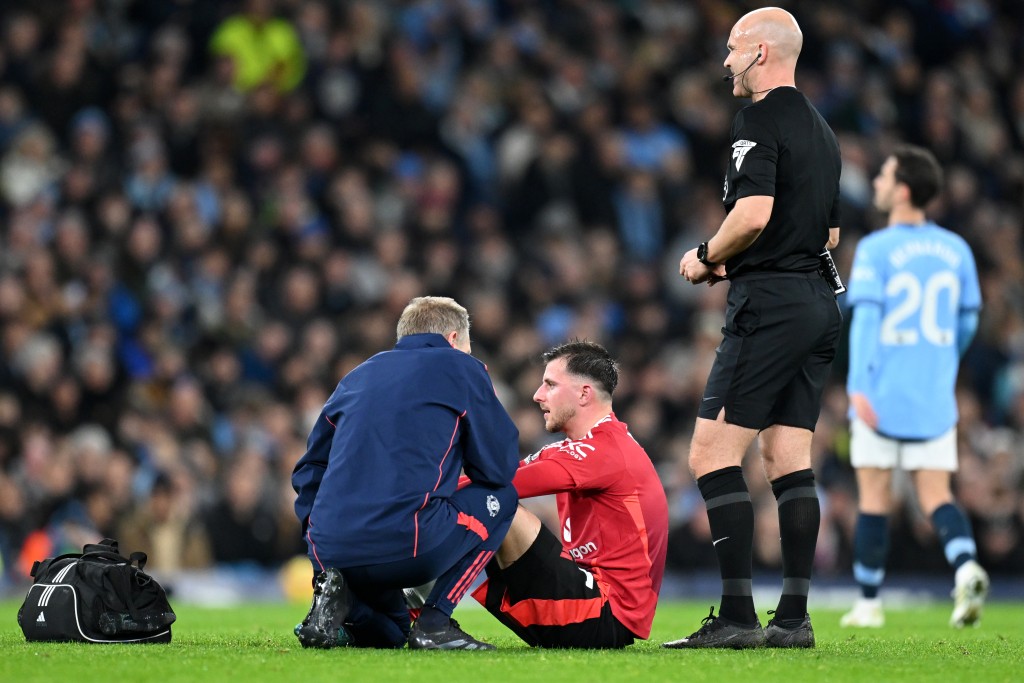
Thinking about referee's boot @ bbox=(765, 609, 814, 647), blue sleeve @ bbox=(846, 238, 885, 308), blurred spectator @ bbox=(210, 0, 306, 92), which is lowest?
referee's boot @ bbox=(765, 609, 814, 647)

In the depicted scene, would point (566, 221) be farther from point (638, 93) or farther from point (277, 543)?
point (277, 543)

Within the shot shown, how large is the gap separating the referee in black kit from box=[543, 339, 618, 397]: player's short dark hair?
15.3 inches

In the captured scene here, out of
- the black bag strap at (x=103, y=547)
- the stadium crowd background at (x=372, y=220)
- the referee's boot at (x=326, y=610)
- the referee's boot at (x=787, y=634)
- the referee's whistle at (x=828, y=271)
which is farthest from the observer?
the stadium crowd background at (x=372, y=220)

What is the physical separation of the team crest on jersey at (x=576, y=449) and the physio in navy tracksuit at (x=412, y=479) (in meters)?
0.22

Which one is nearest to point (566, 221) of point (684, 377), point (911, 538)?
point (684, 377)

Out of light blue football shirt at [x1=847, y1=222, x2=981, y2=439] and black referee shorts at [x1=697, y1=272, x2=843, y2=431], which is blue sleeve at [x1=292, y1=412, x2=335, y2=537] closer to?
black referee shorts at [x1=697, y1=272, x2=843, y2=431]

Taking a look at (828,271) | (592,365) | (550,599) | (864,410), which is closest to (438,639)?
(550,599)

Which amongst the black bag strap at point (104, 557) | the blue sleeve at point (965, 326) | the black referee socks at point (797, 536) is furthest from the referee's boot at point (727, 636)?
the blue sleeve at point (965, 326)

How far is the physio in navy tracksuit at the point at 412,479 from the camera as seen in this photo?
5.27 meters

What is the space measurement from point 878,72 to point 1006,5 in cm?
239

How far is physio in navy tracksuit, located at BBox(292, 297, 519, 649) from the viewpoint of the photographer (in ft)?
17.3

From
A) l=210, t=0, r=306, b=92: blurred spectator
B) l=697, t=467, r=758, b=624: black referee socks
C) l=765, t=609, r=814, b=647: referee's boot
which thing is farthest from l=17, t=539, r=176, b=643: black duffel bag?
l=210, t=0, r=306, b=92: blurred spectator

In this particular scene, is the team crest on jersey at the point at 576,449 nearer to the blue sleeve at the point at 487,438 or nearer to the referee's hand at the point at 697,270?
the blue sleeve at the point at 487,438

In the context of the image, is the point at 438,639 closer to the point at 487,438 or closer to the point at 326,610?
the point at 326,610
